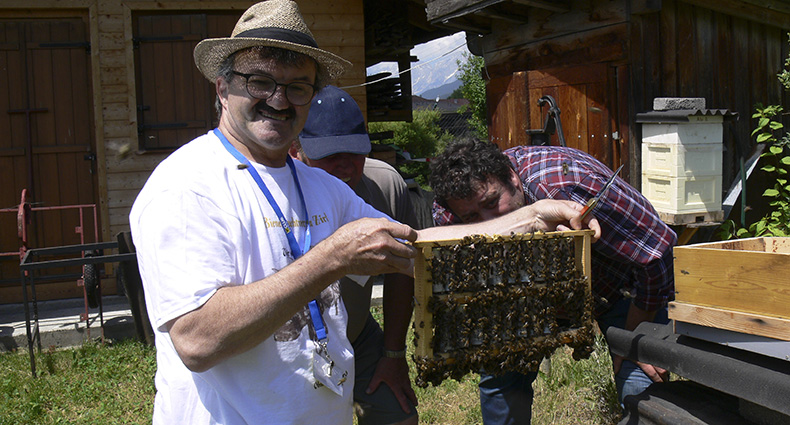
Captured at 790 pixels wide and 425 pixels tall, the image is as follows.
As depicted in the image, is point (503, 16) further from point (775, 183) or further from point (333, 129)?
point (333, 129)

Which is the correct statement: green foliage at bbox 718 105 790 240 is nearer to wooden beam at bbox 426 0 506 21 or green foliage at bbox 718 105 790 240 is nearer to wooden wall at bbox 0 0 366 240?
wooden beam at bbox 426 0 506 21

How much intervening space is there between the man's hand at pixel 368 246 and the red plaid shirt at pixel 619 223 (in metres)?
1.20

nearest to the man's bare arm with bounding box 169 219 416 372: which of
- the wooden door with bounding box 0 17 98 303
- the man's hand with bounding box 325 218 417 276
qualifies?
the man's hand with bounding box 325 218 417 276

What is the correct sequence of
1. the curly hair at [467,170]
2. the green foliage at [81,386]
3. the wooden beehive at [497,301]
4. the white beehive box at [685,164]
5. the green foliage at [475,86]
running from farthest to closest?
the green foliage at [475,86] → the white beehive box at [685,164] → the green foliage at [81,386] → the curly hair at [467,170] → the wooden beehive at [497,301]

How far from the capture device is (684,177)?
5.41 m

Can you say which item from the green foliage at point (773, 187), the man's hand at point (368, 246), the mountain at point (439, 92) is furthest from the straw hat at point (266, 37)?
the mountain at point (439, 92)

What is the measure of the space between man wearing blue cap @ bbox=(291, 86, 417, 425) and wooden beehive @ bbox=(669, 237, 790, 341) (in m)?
1.47

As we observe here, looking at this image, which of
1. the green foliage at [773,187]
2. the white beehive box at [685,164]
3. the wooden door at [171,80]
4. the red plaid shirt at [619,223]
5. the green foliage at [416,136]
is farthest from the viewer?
the green foliage at [416,136]

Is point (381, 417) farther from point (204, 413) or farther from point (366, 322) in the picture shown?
point (204, 413)

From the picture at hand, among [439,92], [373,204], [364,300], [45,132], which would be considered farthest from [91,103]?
[439,92]

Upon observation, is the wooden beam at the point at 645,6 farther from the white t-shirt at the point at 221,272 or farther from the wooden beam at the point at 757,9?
the white t-shirt at the point at 221,272

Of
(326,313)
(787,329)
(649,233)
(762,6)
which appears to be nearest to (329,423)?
(326,313)

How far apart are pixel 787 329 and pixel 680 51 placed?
469 cm

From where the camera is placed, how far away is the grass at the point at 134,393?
Answer: 15.4 feet
